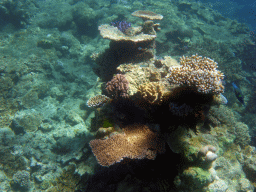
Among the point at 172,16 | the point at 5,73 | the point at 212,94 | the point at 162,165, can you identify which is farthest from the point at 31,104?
the point at 172,16

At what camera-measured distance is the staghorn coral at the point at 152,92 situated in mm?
3001

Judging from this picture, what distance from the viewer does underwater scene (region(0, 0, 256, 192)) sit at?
116 inches

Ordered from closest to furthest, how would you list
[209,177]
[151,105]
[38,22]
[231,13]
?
[209,177]
[151,105]
[38,22]
[231,13]

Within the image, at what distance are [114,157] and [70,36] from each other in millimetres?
11892

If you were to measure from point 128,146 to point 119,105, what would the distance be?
1106 mm

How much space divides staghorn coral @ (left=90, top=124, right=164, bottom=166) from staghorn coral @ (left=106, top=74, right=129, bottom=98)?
37.0 inches

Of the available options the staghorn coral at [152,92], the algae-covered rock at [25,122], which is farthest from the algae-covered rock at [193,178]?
the algae-covered rock at [25,122]

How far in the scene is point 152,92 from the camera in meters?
3.08

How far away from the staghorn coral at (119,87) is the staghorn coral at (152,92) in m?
0.48

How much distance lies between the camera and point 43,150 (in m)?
6.98

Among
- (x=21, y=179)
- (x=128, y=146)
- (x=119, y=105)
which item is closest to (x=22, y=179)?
(x=21, y=179)

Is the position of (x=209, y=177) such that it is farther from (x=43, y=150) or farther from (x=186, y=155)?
(x=43, y=150)

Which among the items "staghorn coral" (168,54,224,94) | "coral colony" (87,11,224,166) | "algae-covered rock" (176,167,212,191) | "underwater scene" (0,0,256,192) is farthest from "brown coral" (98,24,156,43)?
"algae-covered rock" (176,167,212,191)

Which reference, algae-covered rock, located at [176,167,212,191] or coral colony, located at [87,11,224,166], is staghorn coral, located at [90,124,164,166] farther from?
algae-covered rock, located at [176,167,212,191]
